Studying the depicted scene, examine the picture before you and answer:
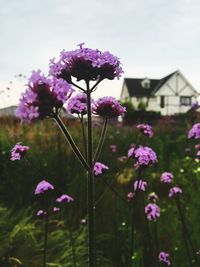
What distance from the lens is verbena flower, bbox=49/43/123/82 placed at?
5.62ft

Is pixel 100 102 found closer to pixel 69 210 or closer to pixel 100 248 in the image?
pixel 100 248

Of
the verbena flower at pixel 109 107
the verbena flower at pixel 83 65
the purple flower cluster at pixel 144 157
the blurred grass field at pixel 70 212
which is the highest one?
the verbena flower at pixel 83 65

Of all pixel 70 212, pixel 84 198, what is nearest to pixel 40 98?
pixel 70 212

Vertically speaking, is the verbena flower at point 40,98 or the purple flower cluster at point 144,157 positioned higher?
the verbena flower at point 40,98

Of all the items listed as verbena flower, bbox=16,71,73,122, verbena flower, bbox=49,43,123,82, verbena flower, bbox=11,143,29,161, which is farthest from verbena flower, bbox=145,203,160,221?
verbena flower, bbox=16,71,73,122

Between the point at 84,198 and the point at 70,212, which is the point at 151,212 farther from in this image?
the point at 84,198

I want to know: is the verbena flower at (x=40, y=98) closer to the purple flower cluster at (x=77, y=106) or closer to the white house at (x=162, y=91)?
the purple flower cluster at (x=77, y=106)

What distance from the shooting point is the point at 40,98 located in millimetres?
1467

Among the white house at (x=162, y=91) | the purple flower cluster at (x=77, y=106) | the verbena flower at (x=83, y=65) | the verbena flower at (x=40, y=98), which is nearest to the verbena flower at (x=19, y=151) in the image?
the purple flower cluster at (x=77, y=106)

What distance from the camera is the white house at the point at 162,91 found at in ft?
184

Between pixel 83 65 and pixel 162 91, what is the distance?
5495 centimetres

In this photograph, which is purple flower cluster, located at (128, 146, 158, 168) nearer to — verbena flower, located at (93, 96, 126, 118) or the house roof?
verbena flower, located at (93, 96, 126, 118)

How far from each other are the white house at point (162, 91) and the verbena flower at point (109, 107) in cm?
5346

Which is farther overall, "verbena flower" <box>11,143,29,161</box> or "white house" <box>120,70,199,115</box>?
"white house" <box>120,70,199,115</box>
